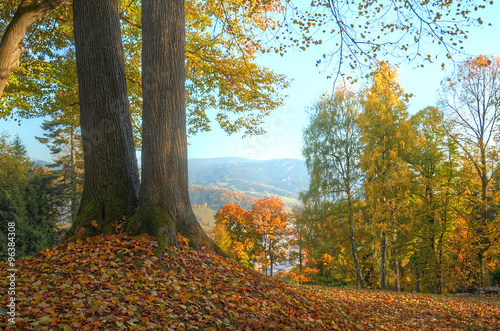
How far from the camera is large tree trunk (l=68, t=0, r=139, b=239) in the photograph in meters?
5.09

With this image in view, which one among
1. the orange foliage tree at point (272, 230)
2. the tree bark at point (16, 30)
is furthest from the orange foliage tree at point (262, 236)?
the tree bark at point (16, 30)

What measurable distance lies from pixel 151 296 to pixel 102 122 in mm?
3234

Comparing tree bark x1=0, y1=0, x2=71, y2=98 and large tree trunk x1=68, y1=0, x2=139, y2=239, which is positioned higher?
tree bark x1=0, y1=0, x2=71, y2=98

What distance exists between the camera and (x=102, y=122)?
5.17m

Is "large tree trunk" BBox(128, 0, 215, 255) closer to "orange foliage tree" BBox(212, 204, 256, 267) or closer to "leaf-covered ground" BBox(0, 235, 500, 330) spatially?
"leaf-covered ground" BBox(0, 235, 500, 330)

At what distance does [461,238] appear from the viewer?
14.4 metres

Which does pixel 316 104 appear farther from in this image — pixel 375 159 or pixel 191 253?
pixel 191 253

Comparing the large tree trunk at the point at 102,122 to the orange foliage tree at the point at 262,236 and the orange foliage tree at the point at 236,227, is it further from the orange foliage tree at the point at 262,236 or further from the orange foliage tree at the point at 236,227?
the orange foliage tree at the point at 236,227

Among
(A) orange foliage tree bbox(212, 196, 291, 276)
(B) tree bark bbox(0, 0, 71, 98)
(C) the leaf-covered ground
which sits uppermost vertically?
(B) tree bark bbox(0, 0, 71, 98)

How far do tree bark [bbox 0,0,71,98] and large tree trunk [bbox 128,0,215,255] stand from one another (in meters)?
3.00

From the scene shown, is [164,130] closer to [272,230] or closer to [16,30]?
[16,30]

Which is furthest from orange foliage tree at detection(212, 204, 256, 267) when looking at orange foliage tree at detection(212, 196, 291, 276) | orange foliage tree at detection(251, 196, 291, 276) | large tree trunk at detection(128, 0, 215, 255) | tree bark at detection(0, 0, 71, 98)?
large tree trunk at detection(128, 0, 215, 255)

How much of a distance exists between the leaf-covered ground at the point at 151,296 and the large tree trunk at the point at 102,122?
2.11ft

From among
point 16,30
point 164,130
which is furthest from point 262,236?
point 16,30
